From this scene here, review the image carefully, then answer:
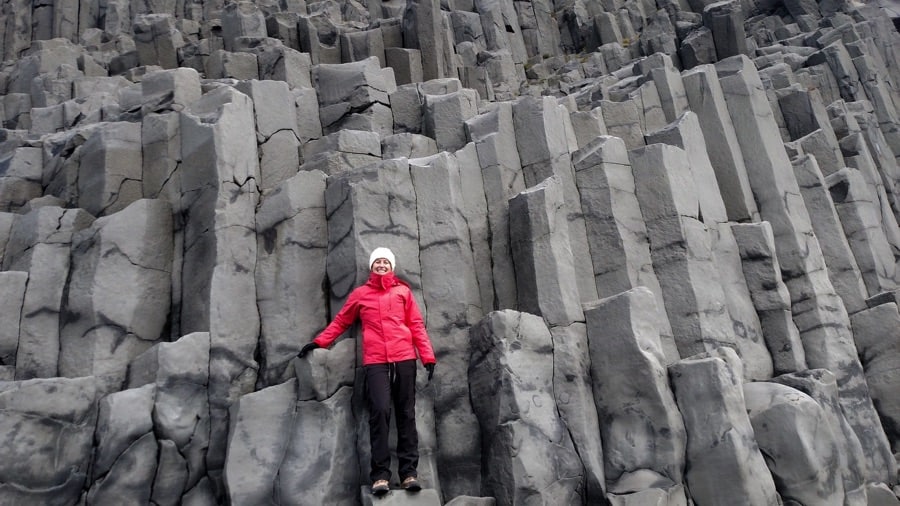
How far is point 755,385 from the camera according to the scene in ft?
29.1

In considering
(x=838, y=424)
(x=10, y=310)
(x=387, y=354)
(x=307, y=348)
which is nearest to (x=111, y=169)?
(x=10, y=310)

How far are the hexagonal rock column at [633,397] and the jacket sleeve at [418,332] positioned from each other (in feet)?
7.06

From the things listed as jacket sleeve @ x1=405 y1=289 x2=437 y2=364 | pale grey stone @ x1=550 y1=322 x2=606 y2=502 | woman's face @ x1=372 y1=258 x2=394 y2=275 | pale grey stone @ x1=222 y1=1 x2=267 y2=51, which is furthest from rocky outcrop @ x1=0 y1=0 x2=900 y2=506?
pale grey stone @ x1=222 y1=1 x2=267 y2=51

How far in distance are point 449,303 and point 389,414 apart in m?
1.93

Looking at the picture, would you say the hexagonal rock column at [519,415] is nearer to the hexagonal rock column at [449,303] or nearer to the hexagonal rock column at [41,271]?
the hexagonal rock column at [449,303]

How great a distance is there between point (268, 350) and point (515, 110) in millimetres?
5347

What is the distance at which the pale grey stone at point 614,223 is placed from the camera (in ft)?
32.7

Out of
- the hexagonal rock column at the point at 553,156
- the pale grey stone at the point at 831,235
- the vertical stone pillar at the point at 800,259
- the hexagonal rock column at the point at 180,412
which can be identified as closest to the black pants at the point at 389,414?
the hexagonal rock column at the point at 180,412

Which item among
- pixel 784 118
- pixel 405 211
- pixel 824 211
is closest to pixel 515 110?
pixel 405 211

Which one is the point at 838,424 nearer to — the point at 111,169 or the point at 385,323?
the point at 385,323

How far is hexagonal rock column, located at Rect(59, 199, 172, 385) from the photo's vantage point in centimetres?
927

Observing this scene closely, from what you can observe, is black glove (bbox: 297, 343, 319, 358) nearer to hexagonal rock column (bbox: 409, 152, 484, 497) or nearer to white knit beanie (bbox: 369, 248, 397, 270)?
white knit beanie (bbox: 369, 248, 397, 270)

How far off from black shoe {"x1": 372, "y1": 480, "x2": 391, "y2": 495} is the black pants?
0.10 m

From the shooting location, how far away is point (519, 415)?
801 centimetres
